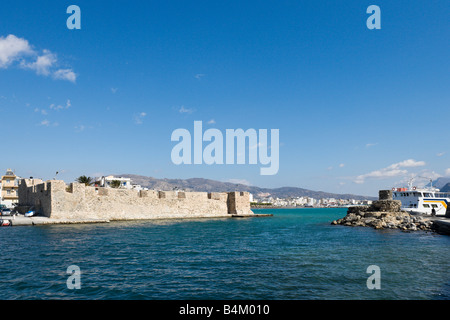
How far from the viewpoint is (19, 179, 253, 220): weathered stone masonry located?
99.6 feet

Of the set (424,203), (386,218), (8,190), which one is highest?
(8,190)

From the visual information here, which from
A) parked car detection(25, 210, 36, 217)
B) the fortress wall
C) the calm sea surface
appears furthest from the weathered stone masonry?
the calm sea surface

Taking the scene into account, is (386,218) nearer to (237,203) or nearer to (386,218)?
(386,218)

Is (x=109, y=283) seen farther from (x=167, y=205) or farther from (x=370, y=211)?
(x=167, y=205)

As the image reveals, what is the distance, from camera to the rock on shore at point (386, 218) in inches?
963

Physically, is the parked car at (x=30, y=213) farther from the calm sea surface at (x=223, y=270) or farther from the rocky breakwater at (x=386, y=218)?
the rocky breakwater at (x=386, y=218)

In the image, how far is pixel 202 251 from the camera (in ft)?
49.2

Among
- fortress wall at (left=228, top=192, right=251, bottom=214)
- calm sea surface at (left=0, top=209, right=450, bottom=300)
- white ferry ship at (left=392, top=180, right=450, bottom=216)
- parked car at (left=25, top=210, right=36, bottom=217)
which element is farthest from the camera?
fortress wall at (left=228, top=192, right=251, bottom=214)

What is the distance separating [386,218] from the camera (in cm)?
2767

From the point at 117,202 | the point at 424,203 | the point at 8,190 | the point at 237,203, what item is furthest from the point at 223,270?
the point at 8,190

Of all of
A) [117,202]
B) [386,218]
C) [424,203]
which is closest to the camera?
[386,218]

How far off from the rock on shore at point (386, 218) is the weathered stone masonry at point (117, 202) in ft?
73.6

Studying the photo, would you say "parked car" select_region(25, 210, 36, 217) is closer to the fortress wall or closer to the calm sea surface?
the calm sea surface
